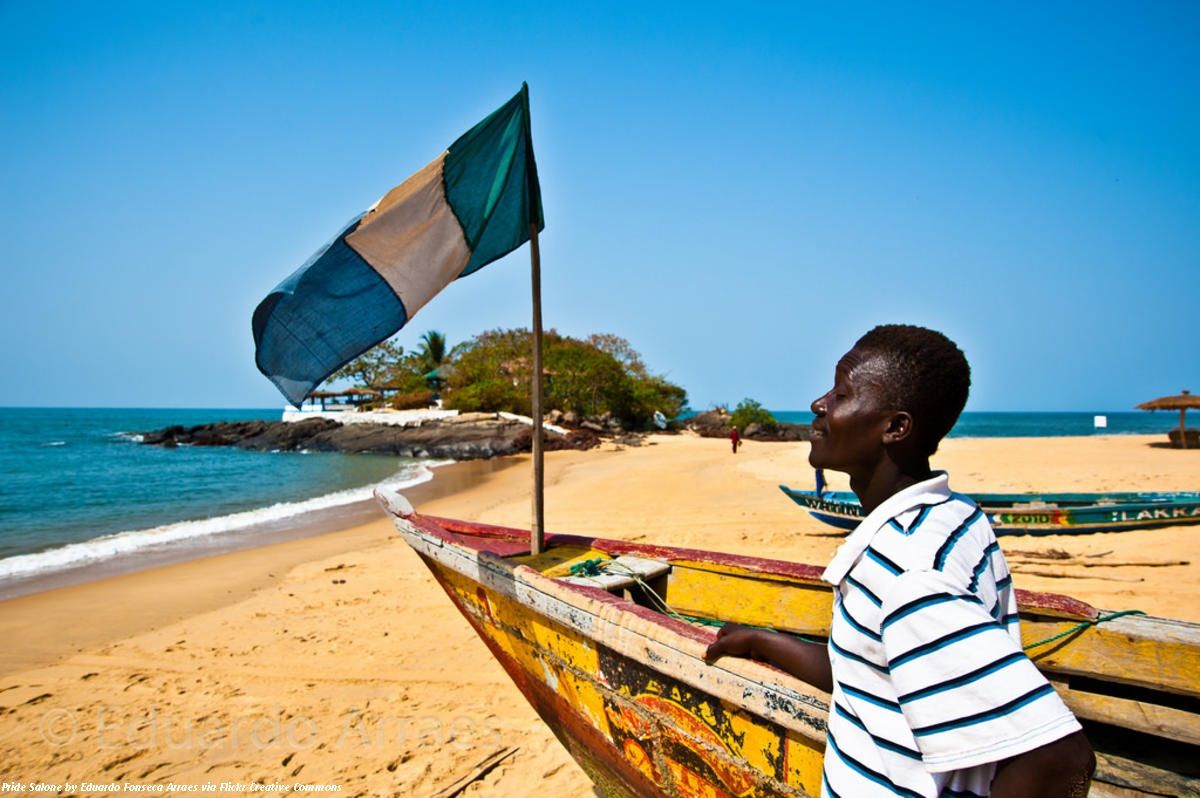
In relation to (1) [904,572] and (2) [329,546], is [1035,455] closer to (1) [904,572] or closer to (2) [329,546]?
(2) [329,546]

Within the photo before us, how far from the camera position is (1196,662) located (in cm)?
239

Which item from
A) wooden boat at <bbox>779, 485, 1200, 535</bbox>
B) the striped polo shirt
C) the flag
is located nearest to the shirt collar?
the striped polo shirt

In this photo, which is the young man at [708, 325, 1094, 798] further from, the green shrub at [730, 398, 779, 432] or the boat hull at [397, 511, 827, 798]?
the green shrub at [730, 398, 779, 432]

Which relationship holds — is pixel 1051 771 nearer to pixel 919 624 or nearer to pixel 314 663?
pixel 919 624

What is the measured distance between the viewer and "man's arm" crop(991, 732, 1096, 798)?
971 millimetres

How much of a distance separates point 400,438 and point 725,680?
3087 cm

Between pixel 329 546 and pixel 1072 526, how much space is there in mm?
10231

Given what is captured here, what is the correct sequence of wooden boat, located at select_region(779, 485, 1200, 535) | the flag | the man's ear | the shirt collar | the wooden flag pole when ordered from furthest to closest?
wooden boat, located at select_region(779, 485, 1200, 535) < the wooden flag pole < the flag < the man's ear < the shirt collar

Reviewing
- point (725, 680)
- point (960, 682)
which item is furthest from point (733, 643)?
point (960, 682)

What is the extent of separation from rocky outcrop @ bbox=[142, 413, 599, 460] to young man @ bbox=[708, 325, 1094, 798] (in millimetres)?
25756

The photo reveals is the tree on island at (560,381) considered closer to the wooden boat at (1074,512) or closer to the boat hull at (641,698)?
the wooden boat at (1074,512)

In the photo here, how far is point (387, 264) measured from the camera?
11.4 ft

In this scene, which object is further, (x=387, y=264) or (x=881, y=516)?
(x=387, y=264)

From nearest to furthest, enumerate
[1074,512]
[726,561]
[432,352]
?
[726,561], [1074,512], [432,352]
